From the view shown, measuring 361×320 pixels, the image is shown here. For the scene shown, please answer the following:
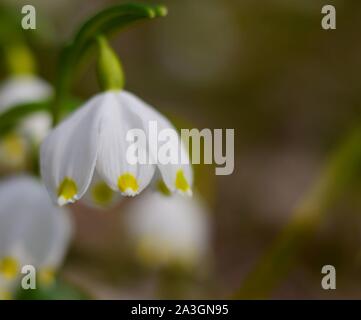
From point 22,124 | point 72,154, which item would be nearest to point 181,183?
point 72,154

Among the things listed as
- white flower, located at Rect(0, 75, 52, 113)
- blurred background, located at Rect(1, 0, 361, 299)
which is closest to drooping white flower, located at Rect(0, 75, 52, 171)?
white flower, located at Rect(0, 75, 52, 113)

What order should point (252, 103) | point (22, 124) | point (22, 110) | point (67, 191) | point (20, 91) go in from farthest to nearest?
point (252, 103) → point (20, 91) → point (22, 124) → point (22, 110) → point (67, 191)

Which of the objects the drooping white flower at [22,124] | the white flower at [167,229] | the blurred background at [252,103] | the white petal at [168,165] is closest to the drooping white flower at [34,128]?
the drooping white flower at [22,124]

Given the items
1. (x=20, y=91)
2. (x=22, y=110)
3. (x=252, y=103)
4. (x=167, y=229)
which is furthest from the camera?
(x=252, y=103)

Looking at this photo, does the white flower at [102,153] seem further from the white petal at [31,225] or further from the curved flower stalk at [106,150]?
the white petal at [31,225]

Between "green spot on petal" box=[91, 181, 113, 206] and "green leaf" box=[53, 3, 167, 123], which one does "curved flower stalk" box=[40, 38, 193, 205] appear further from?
"green spot on petal" box=[91, 181, 113, 206]

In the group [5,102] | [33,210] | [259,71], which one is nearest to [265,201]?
[259,71]

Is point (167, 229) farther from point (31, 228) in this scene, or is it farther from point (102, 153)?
point (102, 153)
